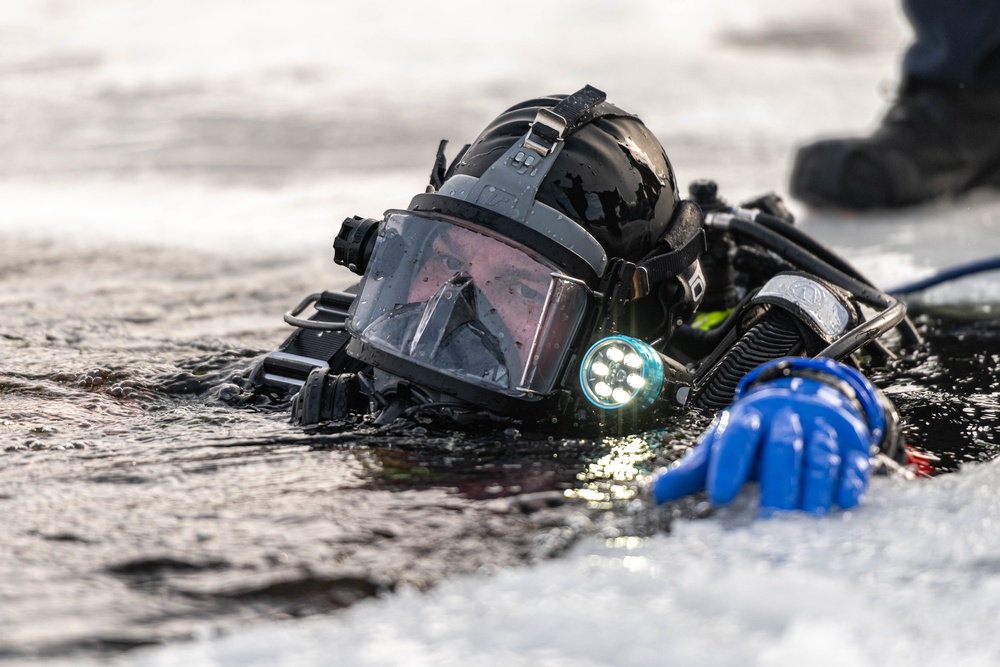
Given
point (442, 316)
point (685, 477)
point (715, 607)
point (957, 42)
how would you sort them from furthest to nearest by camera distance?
point (957, 42) → point (442, 316) → point (685, 477) → point (715, 607)

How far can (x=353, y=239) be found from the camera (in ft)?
10.1

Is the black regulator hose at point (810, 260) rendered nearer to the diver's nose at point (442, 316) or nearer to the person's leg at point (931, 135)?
the diver's nose at point (442, 316)

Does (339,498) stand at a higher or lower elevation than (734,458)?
lower

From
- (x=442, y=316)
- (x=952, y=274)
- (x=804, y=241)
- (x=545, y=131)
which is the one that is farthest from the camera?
(x=952, y=274)

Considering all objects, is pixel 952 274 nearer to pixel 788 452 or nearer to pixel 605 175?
pixel 605 175

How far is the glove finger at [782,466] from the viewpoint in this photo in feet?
7.16

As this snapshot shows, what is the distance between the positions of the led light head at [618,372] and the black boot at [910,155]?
4.02 m

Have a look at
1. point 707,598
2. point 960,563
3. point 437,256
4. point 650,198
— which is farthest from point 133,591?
point 650,198

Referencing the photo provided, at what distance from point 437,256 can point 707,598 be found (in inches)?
48.5

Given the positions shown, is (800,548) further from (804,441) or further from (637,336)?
(637,336)

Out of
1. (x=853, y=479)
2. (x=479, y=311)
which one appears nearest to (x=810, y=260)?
(x=479, y=311)

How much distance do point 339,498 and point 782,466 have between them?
939 millimetres

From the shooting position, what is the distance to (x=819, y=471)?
7.18 feet

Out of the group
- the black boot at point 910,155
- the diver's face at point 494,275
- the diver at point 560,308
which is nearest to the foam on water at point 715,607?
the diver at point 560,308
